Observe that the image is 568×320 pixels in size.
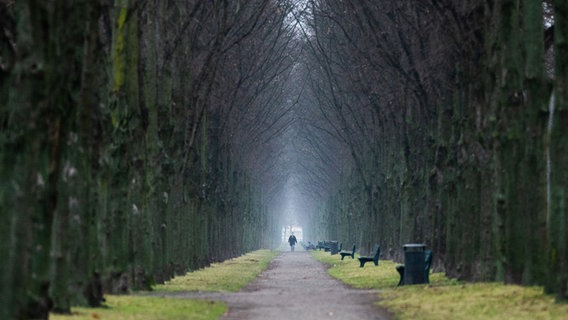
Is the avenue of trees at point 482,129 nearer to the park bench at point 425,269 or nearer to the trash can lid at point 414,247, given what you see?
the park bench at point 425,269

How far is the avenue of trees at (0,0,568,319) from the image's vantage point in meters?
14.3

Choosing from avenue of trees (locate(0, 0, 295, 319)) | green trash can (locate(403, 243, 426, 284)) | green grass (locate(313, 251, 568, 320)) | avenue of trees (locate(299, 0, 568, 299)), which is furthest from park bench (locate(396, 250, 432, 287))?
avenue of trees (locate(0, 0, 295, 319))

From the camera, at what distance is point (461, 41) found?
96.4 ft

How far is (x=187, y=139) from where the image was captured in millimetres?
38938

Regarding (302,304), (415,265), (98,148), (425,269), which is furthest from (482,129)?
(98,148)

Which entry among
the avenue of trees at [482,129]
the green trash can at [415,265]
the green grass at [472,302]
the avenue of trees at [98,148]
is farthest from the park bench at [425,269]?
the avenue of trees at [98,148]

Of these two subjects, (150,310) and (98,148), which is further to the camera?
(98,148)

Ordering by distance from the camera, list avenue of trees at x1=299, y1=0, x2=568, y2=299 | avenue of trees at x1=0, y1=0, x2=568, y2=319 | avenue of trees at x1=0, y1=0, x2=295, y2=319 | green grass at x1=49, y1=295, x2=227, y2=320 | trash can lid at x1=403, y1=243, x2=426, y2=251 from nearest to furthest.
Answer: avenue of trees at x1=0, y1=0, x2=295, y2=319
avenue of trees at x1=0, y1=0, x2=568, y2=319
green grass at x1=49, y1=295, x2=227, y2=320
avenue of trees at x1=299, y1=0, x2=568, y2=299
trash can lid at x1=403, y1=243, x2=426, y2=251

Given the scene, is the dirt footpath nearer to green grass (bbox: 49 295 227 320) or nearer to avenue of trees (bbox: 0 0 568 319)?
green grass (bbox: 49 295 227 320)

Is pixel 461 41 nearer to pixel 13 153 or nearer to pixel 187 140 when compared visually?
pixel 187 140

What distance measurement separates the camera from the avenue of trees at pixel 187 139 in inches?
564

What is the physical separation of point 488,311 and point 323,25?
40697mm

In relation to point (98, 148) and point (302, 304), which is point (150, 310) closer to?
point (98, 148)

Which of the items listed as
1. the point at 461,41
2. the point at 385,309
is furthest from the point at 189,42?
the point at 385,309
